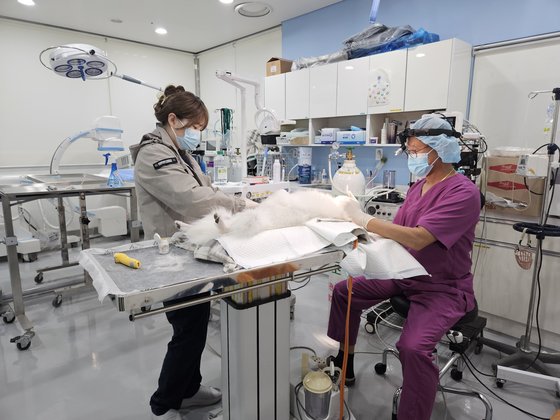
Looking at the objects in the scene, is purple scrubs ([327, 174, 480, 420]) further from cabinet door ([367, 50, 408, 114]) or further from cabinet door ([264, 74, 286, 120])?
cabinet door ([264, 74, 286, 120])

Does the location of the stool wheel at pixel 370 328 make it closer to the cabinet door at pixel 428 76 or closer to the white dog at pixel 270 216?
the white dog at pixel 270 216

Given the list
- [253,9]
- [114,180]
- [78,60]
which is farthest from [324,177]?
[78,60]

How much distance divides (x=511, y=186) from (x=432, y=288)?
117 cm

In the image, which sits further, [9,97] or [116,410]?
[9,97]

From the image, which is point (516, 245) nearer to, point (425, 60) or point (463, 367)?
point (463, 367)

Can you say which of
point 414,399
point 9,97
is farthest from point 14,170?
point 414,399

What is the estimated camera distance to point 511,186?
7.50 ft

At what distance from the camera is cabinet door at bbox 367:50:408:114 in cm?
285

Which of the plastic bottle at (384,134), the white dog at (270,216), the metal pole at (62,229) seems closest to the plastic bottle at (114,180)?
the metal pole at (62,229)

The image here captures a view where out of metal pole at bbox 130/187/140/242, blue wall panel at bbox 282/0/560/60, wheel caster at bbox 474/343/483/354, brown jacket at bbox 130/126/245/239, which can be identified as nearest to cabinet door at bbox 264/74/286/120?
blue wall panel at bbox 282/0/560/60

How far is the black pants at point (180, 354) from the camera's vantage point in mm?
1476

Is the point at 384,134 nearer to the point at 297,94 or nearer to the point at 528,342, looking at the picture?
the point at 297,94

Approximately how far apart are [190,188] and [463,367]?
1.91 metres

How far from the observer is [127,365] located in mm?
2117
